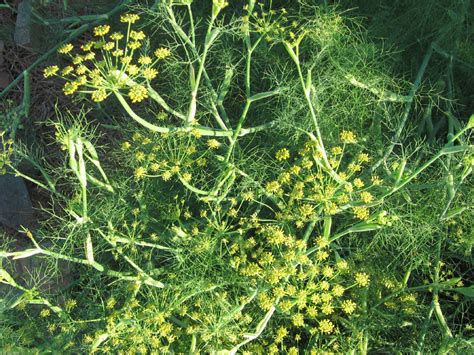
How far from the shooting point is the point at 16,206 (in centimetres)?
360

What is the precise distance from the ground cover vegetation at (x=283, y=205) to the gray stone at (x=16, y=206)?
34.5 inches

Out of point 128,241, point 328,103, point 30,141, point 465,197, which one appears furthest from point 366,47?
point 30,141

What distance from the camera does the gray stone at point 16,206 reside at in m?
3.58

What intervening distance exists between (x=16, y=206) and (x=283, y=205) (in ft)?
7.03

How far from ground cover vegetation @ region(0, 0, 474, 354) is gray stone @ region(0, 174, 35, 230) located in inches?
34.5

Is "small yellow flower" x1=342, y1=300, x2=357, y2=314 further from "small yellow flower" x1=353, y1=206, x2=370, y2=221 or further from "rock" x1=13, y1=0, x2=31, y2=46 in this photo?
"rock" x1=13, y1=0, x2=31, y2=46

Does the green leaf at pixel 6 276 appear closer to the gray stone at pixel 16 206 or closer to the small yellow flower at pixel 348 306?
the small yellow flower at pixel 348 306

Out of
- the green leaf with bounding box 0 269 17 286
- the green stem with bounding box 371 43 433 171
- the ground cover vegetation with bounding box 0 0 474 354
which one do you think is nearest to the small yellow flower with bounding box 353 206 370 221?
the ground cover vegetation with bounding box 0 0 474 354

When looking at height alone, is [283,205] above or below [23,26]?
below

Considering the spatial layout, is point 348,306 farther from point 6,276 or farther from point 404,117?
point 6,276

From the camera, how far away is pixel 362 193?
75.1 inches

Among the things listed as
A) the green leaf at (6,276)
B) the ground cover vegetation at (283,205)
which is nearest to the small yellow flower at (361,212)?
the ground cover vegetation at (283,205)

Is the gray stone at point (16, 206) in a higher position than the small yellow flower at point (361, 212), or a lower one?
lower

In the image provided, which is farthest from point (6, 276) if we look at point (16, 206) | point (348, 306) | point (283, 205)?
point (16, 206)
